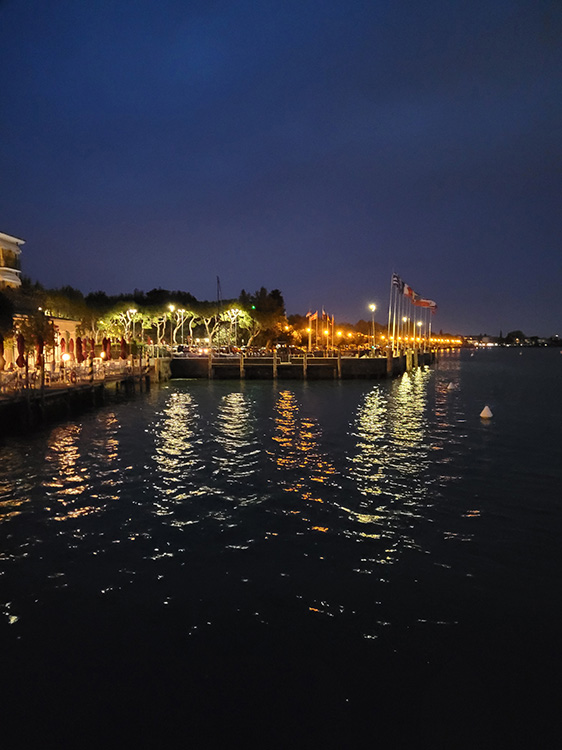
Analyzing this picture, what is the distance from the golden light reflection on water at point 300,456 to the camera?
17.7 meters

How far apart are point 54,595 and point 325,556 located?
538 centimetres

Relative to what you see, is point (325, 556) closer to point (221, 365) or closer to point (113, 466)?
point (113, 466)

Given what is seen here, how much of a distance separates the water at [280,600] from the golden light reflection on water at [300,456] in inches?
7.1

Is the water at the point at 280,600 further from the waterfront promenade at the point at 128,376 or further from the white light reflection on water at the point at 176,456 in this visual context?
the waterfront promenade at the point at 128,376

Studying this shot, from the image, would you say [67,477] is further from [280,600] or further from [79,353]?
[79,353]

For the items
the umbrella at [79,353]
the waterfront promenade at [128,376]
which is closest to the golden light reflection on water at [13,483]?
the waterfront promenade at [128,376]

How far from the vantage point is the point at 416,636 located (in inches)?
335

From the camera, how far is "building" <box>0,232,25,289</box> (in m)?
50.2

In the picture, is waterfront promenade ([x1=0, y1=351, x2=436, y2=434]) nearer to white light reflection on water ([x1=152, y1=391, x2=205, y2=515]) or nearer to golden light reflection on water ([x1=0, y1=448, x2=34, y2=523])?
white light reflection on water ([x1=152, y1=391, x2=205, y2=515])

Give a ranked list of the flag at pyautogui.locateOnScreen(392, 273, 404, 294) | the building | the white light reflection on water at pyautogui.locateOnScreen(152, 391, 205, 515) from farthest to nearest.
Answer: the flag at pyautogui.locateOnScreen(392, 273, 404, 294) < the building < the white light reflection on water at pyautogui.locateOnScreen(152, 391, 205, 515)

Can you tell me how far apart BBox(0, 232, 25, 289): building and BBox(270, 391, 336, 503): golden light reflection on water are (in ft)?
103

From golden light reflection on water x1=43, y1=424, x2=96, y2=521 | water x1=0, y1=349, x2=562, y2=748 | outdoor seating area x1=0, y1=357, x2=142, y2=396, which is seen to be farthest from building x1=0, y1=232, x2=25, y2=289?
water x1=0, y1=349, x2=562, y2=748

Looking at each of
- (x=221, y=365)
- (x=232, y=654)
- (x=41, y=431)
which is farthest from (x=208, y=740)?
(x=221, y=365)

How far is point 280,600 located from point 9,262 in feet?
170
